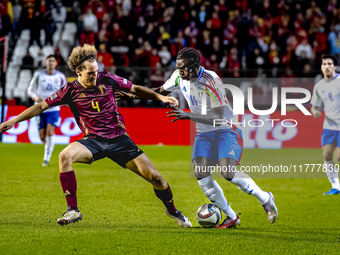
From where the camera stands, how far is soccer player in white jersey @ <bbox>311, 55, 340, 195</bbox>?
8555 mm

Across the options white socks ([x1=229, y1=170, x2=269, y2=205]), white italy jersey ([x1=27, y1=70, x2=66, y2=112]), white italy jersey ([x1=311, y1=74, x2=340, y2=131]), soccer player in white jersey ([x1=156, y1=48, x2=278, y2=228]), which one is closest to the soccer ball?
soccer player in white jersey ([x1=156, y1=48, x2=278, y2=228])

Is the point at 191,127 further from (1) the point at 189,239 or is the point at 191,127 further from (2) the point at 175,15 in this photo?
(1) the point at 189,239

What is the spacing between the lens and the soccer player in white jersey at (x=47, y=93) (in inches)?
441

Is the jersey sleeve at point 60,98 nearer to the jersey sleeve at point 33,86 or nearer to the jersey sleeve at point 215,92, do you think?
the jersey sleeve at point 215,92

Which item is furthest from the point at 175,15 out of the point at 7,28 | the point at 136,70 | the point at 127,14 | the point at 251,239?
the point at 251,239

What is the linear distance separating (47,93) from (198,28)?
8.44m

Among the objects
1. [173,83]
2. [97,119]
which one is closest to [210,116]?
[173,83]

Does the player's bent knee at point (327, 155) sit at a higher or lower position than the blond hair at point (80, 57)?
lower

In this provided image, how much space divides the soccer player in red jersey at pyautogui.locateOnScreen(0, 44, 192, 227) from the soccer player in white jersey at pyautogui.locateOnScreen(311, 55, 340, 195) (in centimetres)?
397

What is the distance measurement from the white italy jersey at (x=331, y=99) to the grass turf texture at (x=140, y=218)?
127 centimetres

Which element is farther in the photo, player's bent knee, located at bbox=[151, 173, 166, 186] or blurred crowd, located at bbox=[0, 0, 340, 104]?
blurred crowd, located at bbox=[0, 0, 340, 104]

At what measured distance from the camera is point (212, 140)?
589cm
